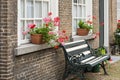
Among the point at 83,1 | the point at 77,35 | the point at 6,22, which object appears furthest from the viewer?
the point at 83,1

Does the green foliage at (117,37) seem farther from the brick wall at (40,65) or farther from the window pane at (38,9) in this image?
the window pane at (38,9)

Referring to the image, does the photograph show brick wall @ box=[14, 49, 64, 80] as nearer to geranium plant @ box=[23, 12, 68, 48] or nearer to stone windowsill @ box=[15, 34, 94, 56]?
stone windowsill @ box=[15, 34, 94, 56]

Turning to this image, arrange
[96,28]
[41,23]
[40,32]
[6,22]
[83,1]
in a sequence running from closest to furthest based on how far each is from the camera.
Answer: [6,22]
[40,32]
[41,23]
[83,1]
[96,28]

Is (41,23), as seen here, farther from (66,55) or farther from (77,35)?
(77,35)

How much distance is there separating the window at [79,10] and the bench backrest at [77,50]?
727 mm

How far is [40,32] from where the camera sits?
7605mm

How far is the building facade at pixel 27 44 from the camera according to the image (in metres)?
6.58

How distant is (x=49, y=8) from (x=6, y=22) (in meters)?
2.10

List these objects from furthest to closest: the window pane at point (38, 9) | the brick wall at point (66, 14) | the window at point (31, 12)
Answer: the brick wall at point (66, 14) → the window pane at point (38, 9) → the window at point (31, 12)

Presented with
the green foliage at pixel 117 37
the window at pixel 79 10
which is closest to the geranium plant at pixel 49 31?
the window at pixel 79 10

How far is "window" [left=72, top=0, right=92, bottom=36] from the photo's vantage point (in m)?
10.3

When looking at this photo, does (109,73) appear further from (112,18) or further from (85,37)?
(112,18)

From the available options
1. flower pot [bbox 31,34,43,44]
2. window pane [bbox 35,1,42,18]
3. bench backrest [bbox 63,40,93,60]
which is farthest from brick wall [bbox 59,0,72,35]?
flower pot [bbox 31,34,43,44]

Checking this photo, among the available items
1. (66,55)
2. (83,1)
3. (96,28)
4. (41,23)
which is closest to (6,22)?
(41,23)
